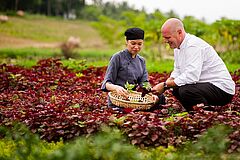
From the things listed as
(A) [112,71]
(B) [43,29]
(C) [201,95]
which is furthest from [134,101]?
(B) [43,29]

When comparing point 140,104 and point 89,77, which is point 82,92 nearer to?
point 89,77

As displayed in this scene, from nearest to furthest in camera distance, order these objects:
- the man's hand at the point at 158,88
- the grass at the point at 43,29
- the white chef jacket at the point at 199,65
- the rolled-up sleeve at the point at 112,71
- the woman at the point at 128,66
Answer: the white chef jacket at the point at 199,65
the man's hand at the point at 158,88
the woman at the point at 128,66
the rolled-up sleeve at the point at 112,71
the grass at the point at 43,29

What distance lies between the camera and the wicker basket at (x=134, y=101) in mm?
5488

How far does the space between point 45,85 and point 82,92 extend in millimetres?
851

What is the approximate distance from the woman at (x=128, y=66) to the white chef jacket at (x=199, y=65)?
50cm

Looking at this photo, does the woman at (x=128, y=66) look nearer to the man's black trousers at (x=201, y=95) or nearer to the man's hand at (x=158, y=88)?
the man's hand at (x=158, y=88)

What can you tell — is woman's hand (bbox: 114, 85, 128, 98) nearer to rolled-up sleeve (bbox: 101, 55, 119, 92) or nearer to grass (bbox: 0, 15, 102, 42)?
rolled-up sleeve (bbox: 101, 55, 119, 92)

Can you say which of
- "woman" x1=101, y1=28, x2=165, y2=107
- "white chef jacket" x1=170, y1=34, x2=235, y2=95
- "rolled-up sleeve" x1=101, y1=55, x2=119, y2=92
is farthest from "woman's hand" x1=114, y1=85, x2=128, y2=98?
"white chef jacket" x1=170, y1=34, x2=235, y2=95

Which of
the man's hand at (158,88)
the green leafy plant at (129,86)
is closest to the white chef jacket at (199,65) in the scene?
the man's hand at (158,88)

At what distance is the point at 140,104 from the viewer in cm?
552

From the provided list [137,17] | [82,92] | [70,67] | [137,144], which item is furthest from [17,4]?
[137,144]

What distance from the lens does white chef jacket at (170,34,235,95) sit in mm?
5406

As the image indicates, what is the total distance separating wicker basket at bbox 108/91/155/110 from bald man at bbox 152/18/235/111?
20 cm

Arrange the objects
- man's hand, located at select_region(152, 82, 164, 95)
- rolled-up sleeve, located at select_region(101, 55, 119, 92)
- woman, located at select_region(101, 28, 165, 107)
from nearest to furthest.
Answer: man's hand, located at select_region(152, 82, 164, 95) < woman, located at select_region(101, 28, 165, 107) < rolled-up sleeve, located at select_region(101, 55, 119, 92)
